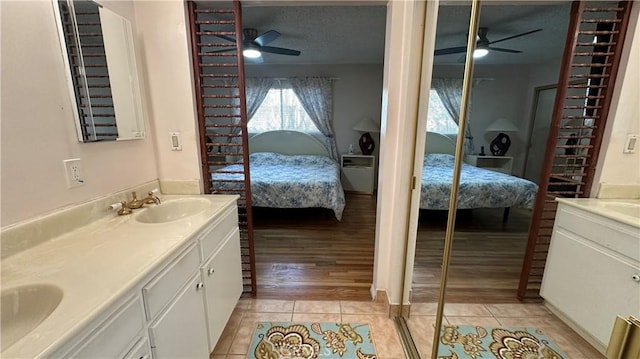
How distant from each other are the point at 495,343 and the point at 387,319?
0.86 metres

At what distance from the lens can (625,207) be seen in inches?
27.0

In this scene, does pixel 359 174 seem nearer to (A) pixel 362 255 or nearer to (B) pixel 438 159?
(A) pixel 362 255

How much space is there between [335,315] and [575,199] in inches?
62.3

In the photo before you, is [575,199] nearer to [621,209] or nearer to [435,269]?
[621,209]

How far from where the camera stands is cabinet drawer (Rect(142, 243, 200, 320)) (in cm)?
89

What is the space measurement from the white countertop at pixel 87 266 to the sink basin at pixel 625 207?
135cm

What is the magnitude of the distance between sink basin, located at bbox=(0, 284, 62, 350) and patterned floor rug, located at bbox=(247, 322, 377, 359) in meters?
1.12

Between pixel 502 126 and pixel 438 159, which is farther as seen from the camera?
pixel 438 159

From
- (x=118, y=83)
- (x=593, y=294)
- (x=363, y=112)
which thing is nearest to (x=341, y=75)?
(x=363, y=112)

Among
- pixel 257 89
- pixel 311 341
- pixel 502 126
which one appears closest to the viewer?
pixel 502 126

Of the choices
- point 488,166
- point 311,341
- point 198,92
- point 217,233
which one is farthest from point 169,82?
point 488,166

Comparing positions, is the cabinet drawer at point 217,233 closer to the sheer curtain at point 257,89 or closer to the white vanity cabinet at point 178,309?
the white vanity cabinet at point 178,309

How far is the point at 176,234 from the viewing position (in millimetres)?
1120

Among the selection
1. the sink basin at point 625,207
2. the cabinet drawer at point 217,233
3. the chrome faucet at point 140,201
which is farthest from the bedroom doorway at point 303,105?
the sink basin at point 625,207
